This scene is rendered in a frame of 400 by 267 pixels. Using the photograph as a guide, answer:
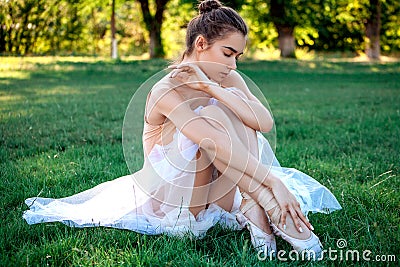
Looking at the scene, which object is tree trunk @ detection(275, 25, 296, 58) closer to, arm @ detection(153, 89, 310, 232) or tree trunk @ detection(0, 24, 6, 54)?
tree trunk @ detection(0, 24, 6, 54)

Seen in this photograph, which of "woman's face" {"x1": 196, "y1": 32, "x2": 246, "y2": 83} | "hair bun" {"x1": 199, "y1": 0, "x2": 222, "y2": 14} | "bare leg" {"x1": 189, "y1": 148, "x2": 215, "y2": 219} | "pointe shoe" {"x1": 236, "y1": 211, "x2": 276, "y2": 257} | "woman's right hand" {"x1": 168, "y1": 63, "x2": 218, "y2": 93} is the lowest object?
"pointe shoe" {"x1": 236, "y1": 211, "x2": 276, "y2": 257}

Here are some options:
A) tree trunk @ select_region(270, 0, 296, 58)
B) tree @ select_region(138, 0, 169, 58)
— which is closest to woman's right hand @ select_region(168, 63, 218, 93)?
tree trunk @ select_region(270, 0, 296, 58)

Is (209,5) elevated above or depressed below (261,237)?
above

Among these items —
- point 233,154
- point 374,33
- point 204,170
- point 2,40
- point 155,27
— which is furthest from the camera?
point 374,33

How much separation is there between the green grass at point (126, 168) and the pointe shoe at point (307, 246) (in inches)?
2.7

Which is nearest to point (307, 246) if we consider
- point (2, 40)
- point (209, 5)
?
point (209, 5)

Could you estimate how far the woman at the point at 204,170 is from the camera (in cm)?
210

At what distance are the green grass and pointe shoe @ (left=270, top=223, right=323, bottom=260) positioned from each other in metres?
0.07

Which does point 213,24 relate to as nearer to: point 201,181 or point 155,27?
point 201,181

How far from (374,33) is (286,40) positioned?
4602 mm

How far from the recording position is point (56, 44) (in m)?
20.1

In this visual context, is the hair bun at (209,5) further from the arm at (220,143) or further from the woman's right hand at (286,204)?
the woman's right hand at (286,204)

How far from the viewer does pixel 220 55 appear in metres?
2.40

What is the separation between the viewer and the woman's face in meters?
2.38
